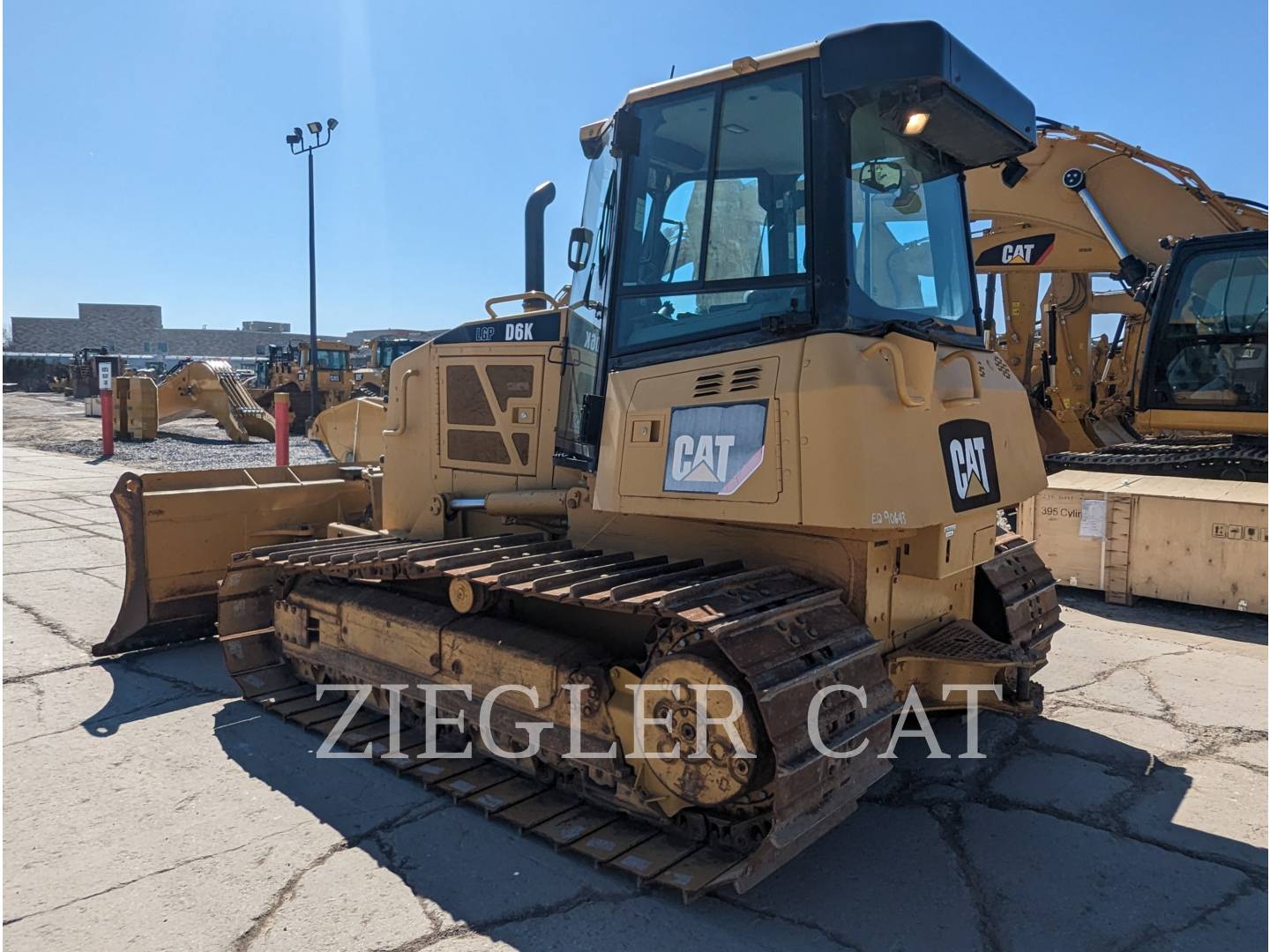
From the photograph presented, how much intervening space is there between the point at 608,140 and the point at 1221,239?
7.24 m

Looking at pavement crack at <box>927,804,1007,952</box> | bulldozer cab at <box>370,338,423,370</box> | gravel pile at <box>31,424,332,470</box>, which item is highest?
bulldozer cab at <box>370,338,423,370</box>

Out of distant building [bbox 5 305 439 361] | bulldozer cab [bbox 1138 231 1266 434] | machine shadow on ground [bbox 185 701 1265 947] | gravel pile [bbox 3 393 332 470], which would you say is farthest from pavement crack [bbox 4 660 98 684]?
distant building [bbox 5 305 439 361]

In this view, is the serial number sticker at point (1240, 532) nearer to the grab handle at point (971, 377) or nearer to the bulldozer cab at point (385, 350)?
the grab handle at point (971, 377)

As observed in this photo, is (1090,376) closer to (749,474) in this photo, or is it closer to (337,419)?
(337,419)

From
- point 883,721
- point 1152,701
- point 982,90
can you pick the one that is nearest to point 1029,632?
point 1152,701

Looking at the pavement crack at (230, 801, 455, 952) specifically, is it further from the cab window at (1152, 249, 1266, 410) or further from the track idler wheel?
the cab window at (1152, 249, 1266, 410)

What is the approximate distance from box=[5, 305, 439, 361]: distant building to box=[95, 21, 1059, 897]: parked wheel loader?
251ft

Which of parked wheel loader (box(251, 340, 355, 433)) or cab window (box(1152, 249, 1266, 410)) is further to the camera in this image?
parked wheel loader (box(251, 340, 355, 433))

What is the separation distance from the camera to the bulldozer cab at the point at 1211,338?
27.3 ft

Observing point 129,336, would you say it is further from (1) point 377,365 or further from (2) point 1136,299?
(2) point 1136,299

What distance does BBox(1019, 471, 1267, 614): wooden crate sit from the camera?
6656 millimetres

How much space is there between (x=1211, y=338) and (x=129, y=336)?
94.7 meters

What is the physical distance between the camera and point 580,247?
13.8ft

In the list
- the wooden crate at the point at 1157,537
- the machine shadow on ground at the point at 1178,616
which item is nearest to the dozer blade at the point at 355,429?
the wooden crate at the point at 1157,537
